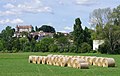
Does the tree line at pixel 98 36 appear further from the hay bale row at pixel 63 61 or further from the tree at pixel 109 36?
the hay bale row at pixel 63 61

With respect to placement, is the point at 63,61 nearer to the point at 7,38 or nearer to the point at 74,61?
the point at 74,61

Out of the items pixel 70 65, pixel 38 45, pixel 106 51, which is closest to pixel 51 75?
pixel 70 65

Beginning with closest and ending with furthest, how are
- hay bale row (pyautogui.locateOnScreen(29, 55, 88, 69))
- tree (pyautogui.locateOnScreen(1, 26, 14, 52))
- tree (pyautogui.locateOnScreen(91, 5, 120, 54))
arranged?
1. hay bale row (pyautogui.locateOnScreen(29, 55, 88, 69))
2. tree (pyautogui.locateOnScreen(91, 5, 120, 54))
3. tree (pyautogui.locateOnScreen(1, 26, 14, 52))

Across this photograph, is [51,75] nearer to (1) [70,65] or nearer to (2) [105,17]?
(1) [70,65]

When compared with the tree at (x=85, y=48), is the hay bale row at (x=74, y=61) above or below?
above

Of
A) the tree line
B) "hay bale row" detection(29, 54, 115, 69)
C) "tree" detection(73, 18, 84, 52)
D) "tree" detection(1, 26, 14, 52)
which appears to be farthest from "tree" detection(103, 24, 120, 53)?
"hay bale row" detection(29, 54, 115, 69)

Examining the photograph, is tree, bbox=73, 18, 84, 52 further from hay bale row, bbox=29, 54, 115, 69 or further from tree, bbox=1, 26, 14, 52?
hay bale row, bbox=29, 54, 115, 69

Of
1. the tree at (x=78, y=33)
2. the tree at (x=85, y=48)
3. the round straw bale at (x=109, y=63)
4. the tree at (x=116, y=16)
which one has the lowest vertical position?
the tree at (x=85, y=48)

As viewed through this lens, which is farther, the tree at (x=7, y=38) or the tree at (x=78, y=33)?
the tree at (x=7, y=38)

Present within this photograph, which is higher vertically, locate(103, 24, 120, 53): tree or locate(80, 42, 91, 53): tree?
locate(103, 24, 120, 53): tree

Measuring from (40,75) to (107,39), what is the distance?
266 ft

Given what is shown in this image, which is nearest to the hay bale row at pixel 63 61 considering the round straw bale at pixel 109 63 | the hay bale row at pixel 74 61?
the hay bale row at pixel 74 61

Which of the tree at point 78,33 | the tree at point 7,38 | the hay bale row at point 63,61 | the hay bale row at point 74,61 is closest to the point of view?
the hay bale row at point 63,61

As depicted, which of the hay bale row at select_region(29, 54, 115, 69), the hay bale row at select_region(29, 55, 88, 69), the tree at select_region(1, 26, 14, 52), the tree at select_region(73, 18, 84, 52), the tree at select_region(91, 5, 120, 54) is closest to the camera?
the hay bale row at select_region(29, 55, 88, 69)
